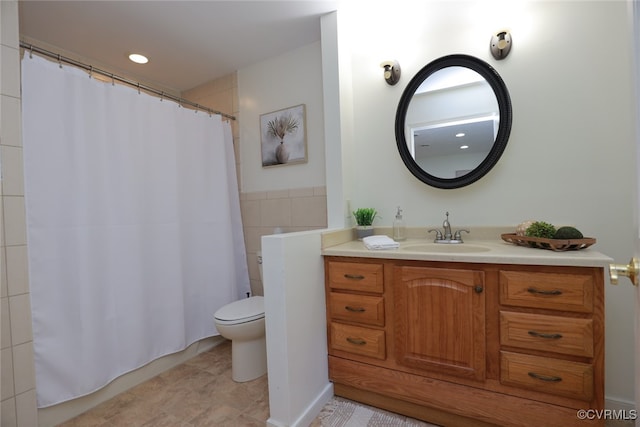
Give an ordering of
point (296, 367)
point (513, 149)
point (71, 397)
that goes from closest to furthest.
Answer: point (296, 367), point (71, 397), point (513, 149)

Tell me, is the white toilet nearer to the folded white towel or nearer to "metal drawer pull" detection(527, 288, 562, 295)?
the folded white towel

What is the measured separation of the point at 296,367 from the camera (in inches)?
52.9

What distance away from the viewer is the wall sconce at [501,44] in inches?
62.0

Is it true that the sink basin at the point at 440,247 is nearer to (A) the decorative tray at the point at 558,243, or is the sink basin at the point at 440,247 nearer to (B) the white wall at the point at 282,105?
(A) the decorative tray at the point at 558,243

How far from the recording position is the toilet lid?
1.73 meters

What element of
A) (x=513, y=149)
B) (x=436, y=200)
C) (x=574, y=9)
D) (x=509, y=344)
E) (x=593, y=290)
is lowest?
(x=509, y=344)

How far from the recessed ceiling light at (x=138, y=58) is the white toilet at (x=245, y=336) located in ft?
6.89

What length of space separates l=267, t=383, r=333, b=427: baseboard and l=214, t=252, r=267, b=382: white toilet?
0.50m

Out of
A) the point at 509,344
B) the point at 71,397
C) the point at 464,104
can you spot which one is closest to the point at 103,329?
the point at 71,397

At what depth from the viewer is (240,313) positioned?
179 cm

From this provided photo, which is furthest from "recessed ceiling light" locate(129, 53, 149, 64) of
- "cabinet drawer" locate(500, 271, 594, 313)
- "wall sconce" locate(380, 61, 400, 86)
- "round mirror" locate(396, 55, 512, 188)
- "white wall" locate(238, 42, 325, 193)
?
"cabinet drawer" locate(500, 271, 594, 313)

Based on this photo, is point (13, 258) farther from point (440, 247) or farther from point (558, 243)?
point (558, 243)

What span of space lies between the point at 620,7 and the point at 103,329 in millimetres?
3230

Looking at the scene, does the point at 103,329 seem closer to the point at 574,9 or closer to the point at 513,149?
the point at 513,149
